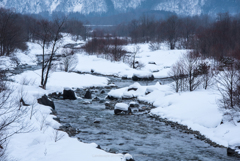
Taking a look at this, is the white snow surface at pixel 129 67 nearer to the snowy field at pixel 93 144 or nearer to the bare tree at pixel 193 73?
the snowy field at pixel 93 144

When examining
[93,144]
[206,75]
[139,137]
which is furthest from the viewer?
[206,75]

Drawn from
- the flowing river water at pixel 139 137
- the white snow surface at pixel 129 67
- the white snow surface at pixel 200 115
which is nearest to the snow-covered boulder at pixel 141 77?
the white snow surface at pixel 129 67

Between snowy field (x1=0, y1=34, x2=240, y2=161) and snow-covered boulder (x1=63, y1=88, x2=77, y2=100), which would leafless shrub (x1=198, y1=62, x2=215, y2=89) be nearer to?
snowy field (x1=0, y1=34, x2=240, y2=161)

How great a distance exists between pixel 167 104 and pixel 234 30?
4385 centimetres

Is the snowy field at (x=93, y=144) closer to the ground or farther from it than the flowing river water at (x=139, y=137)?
farther from it

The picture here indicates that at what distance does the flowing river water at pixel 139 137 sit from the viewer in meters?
7.92

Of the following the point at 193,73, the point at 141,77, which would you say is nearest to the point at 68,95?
the point at 193,73

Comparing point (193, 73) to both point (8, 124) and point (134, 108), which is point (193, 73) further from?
point (8, 124)

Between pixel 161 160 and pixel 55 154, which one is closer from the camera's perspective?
pixel 55 154

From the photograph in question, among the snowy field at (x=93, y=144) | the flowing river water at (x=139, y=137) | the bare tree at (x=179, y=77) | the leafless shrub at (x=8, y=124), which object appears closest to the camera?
the leafless shrub at (x=8, y=124)

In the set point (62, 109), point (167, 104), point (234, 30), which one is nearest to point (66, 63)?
point (62, 109)

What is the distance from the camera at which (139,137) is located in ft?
32.1

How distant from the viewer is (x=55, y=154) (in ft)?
19.3

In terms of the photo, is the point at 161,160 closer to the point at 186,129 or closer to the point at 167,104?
the point at 186,129
